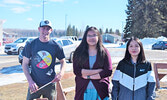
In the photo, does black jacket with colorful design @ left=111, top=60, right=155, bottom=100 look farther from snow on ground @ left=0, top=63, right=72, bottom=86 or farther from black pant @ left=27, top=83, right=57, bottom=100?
snow on ground @ left=0, top=63, right=72, bottom=86

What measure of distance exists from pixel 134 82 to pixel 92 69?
Answer: 627 millimetres

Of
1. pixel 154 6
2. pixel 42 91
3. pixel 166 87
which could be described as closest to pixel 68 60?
pixel 166 87

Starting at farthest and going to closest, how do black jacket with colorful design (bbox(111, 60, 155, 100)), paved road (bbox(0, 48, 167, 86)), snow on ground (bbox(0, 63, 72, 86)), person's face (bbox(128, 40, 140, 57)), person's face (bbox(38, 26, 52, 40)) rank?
1. paved road (bbox(0, 48, 167, 86))
2. snow on ground (bbox(0, 63, 72, 86))
3. person's face (bbox(38, 26, 52, 40))
4. person's face (bbox(128, 40, 140, 57))
5. black jacket with colorful design (bbox(111, 60, 155, 100))

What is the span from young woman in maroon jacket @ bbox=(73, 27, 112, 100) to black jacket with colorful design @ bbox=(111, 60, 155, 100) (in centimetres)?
17

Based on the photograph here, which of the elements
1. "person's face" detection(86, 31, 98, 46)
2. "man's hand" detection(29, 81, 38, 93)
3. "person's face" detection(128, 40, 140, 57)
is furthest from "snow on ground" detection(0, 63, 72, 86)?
"person's face" detection(128, 40, 140, 57)

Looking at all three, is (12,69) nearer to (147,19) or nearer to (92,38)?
(92,38)

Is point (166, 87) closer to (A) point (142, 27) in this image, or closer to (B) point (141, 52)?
(B) point (141, 52)

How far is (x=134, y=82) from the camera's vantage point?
3.02 meters

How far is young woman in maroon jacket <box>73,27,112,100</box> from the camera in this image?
2.99m

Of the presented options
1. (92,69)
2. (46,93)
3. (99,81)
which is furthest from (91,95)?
(46,93)

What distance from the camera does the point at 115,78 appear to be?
10.2 feet

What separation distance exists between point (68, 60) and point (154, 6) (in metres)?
36.5

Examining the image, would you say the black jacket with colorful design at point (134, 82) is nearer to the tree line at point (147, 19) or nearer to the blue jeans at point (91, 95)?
the blue jeans at point (91, 95)

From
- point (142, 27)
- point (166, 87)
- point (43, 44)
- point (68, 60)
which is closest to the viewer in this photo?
point (43, 44)
